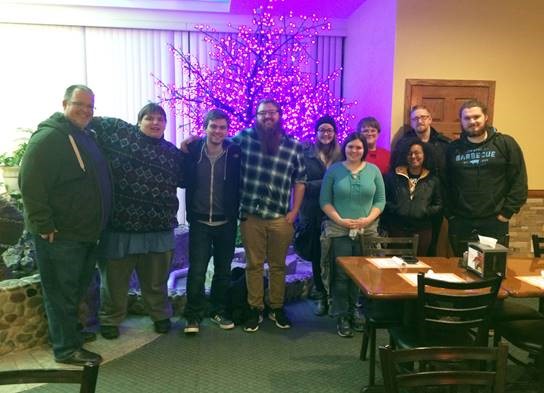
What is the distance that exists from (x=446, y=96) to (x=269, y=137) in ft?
6.96

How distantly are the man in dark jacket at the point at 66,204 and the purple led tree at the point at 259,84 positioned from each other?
199 cm

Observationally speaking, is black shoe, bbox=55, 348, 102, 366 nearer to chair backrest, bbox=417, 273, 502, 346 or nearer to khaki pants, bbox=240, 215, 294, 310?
khaki pants, bbox=240, 215, 294, 310

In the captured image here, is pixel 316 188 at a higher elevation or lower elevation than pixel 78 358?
A: higher

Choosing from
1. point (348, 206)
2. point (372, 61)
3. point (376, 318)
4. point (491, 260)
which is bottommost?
point (376, 318)

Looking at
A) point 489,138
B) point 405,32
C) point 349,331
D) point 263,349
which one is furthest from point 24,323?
point 405,32

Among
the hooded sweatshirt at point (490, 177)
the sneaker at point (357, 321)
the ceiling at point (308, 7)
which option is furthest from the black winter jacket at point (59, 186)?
the ceiling at point (308, 7)

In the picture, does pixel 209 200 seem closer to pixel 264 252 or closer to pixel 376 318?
pixel 264 252

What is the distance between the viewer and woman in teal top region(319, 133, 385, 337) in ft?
10.6

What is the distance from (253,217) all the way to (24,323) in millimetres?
1633

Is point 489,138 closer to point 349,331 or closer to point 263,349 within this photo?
point 349,331

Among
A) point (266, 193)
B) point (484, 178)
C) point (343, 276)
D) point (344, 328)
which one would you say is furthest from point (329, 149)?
point (344, 328)

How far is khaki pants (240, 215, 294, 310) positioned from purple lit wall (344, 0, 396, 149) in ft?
5.70

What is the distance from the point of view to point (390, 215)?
137 inches

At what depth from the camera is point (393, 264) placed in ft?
8.70
